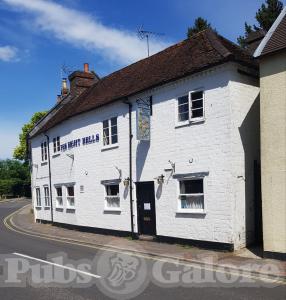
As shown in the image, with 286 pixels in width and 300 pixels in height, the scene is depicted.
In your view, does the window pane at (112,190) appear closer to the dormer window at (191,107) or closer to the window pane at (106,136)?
the window pane at (106,136)

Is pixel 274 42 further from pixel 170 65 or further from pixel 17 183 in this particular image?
pixel 17 183

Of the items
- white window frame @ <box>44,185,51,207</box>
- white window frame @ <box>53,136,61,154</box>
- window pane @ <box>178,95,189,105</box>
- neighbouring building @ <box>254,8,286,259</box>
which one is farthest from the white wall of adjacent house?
white window frame @ <box>44,185,51,207</box>

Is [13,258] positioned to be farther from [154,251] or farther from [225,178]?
[225,178]

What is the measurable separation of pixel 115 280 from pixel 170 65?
384 inches

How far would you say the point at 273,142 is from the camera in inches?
462

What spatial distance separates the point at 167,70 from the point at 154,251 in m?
7.14

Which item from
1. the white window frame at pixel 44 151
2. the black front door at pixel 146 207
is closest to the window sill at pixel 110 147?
the black front door at pixel 146 207

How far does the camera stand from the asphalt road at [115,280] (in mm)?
8641

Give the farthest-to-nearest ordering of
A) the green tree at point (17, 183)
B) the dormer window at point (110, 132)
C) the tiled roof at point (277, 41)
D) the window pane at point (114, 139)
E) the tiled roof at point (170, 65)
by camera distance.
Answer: the green tree at point (17, 183), the dormer window at point (110, 132), the window pane at point (114, 139), the tiled roof at point (170, 65), the tiled roof at point (277, 41)

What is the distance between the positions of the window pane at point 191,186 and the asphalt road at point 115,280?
3.16 m

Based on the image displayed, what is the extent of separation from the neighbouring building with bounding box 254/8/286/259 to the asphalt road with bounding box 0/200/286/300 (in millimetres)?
2040

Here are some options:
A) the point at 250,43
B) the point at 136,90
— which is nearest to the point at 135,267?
the point at 136,90

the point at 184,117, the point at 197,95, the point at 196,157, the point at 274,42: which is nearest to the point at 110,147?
the point at 184,117

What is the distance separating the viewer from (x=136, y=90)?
680 inches
